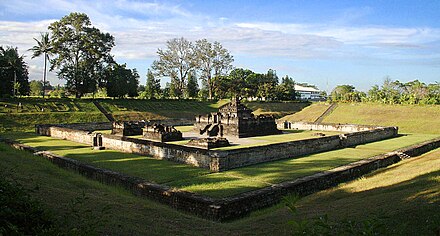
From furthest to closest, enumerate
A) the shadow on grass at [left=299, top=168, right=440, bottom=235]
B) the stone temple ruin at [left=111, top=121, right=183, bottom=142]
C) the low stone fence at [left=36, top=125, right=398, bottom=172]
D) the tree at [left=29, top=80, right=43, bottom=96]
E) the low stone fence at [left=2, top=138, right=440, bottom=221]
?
1. the tree at [left=29, top=80, right=43, bottom=96]
2. the stone temple ruin at [left=111, top=121, right=183, bottom=142]
3. the low stone fence at [left=36, top=125, right=398, bottom=172]
4. the low stone fence at [left=2, top=138, right=440, bottom=221]
5. the shadow on grass at [left=299, top=168, right=440, bottom=235]

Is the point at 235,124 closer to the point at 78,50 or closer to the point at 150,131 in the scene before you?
the point at 150,131

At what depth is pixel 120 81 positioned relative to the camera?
40.5m

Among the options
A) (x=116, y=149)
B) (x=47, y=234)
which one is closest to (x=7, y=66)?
(x=116, y=149)

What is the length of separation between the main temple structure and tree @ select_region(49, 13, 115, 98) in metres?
19.5

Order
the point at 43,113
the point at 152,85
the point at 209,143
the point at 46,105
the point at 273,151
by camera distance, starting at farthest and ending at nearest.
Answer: the point at 152,85 → the point at 46,105 → the point at 43,113 → the point at 209,143 → the point at 273,151

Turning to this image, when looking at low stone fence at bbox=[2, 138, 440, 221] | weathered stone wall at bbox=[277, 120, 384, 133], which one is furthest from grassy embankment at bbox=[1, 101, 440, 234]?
weathered stone wall at bbox=[277, 120, 384, 133]

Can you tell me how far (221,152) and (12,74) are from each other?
32.2 meters

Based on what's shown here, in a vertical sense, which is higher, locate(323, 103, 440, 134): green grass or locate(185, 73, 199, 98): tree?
locate(185, 73, 199, 98): tree

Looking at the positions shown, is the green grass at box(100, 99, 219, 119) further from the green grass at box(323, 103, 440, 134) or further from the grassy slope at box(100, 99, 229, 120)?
the green grass at box(323, 103, 440, 134)

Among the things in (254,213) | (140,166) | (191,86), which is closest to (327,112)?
(191,86)

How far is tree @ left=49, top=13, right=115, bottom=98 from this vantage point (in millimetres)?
37969

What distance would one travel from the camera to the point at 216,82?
54.2m

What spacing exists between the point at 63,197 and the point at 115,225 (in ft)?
5.53

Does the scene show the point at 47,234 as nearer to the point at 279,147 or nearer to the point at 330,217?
the point at 330,217
